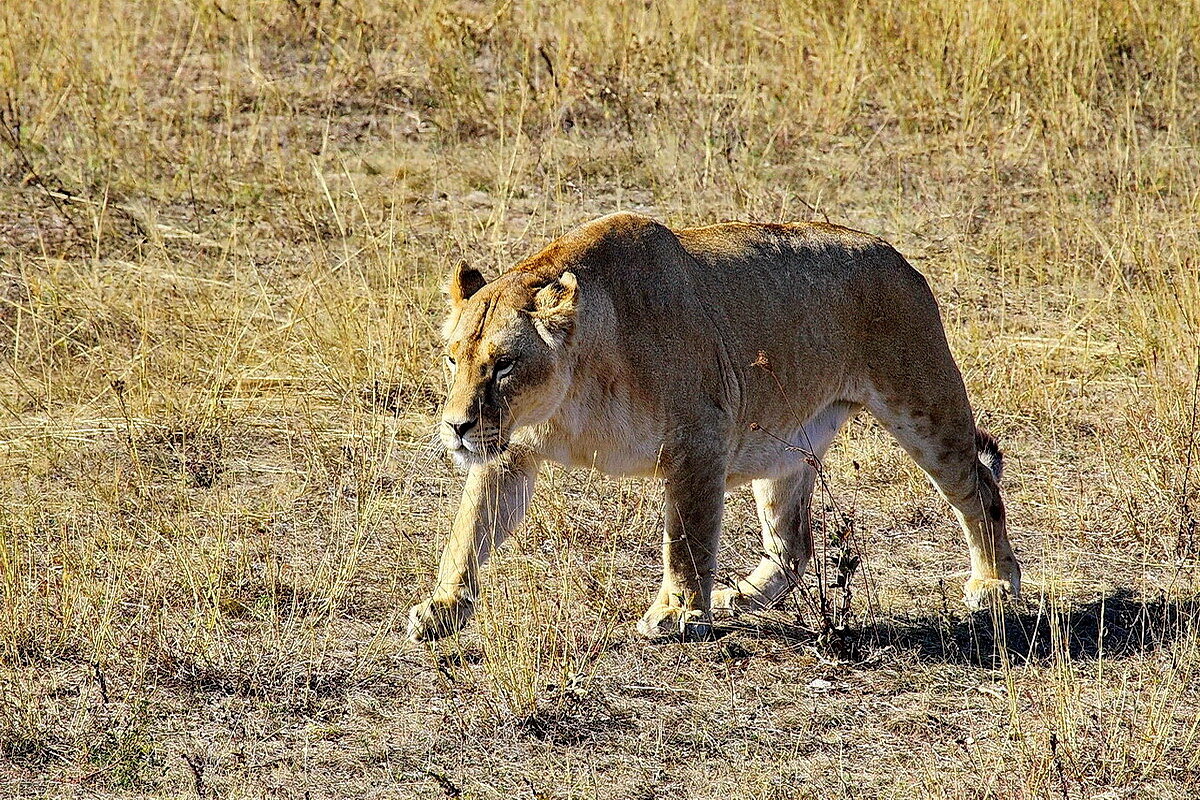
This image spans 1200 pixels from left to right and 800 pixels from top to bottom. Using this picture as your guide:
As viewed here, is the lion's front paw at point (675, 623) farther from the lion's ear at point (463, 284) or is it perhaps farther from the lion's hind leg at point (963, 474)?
the lion's ear at point (463, 284)

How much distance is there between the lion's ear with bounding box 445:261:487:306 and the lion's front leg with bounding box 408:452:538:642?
0.50 meters

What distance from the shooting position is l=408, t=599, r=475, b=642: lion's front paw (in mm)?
5008

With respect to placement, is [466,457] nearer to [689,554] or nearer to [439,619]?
[439,619]

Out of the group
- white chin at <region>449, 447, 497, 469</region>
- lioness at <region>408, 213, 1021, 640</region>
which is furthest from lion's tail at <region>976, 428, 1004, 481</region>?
white chin at <region>449, 447, 497, 469</region>

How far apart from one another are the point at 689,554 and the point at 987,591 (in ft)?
4.03

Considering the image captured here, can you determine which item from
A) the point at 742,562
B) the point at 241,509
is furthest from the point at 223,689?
the point at 742,562

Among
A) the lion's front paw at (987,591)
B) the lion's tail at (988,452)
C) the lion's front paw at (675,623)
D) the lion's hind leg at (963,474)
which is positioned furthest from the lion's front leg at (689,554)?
the lion's tail at (988,452)

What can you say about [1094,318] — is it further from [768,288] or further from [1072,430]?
[768,288]

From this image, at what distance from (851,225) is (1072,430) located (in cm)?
261

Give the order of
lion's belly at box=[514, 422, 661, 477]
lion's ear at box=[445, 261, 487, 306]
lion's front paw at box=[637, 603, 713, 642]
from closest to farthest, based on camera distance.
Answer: lion's belly at box=[514, 422, 661, 477] → lion's ear at box=[445, 261, 487, 306] → lion's front paw at box=[637, 603, 713, 642]

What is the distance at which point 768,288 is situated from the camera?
214 inches

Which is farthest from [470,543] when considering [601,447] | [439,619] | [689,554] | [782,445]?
[782,445]

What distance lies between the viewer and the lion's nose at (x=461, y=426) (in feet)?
14.7

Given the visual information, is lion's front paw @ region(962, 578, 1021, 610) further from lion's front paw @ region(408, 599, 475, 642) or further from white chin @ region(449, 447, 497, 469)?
white chin @ region(449, 447, 497, 469)
